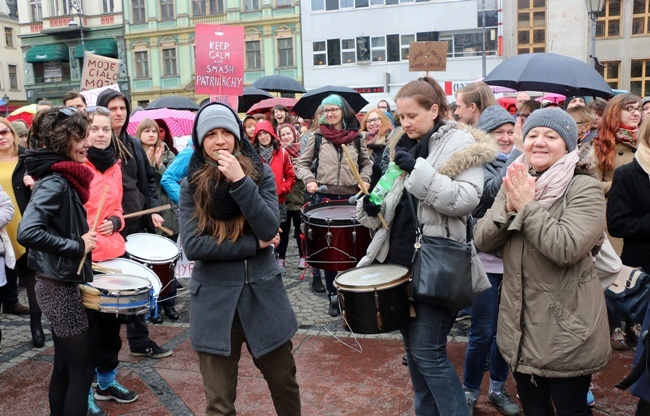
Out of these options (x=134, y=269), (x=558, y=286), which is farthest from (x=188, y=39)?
(x=558, y=286)

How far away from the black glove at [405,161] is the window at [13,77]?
52.7m

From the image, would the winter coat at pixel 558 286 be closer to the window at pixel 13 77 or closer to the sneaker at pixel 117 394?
the sneaker at pixel 117 394

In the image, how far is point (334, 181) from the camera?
6555 millimetres

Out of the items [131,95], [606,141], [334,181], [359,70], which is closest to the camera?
[606,141]

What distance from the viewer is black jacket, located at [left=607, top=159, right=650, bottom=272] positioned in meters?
3.64

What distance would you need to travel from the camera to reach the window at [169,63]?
3841 cm

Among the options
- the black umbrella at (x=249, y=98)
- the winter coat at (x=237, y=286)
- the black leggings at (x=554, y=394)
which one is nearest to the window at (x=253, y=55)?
the black umbrella at (x=249, y=98)

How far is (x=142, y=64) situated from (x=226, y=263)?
39.3 metres

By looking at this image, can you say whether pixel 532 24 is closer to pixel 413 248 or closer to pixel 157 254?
pixel 157 254

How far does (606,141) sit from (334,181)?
110 inches

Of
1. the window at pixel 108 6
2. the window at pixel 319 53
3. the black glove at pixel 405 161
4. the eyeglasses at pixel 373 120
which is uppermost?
the window at pixel 108 6

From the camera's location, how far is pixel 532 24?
31422mm

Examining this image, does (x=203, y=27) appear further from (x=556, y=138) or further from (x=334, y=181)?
(x=556, y=138)

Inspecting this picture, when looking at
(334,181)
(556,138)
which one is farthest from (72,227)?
(334,181)
